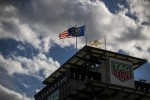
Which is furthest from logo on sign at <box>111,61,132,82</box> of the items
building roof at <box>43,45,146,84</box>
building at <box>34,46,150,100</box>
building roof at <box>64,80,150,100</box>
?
building roof at <box>64,80,150,100</box>

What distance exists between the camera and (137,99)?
99.9 metres

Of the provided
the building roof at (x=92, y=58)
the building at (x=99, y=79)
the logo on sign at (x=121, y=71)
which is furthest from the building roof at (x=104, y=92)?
the building roof at (x=92, y=58)

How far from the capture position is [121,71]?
330ft

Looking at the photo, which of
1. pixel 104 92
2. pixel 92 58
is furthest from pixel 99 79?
pixel 92 58

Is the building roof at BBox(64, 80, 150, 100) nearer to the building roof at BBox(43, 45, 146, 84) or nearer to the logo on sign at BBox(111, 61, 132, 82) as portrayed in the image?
the logo on sign at BBox(111, 61, 132, 82)

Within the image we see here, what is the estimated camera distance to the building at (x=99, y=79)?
94125 millimetres

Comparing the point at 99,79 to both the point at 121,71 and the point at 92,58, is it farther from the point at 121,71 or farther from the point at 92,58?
the point at 92,58

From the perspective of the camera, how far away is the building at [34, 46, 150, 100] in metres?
94.1

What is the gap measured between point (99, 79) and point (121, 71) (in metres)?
6.24

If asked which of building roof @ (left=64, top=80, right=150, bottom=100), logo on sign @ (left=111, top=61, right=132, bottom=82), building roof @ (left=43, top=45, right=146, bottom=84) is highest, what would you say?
building roof @ (left=43, top=45, right=146, bottom=84)

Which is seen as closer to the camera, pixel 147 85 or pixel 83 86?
pixel 83 86

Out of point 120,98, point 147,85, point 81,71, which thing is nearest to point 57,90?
point 81,71

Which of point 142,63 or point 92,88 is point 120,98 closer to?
point 92,88

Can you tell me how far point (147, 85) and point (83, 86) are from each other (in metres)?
24.2
